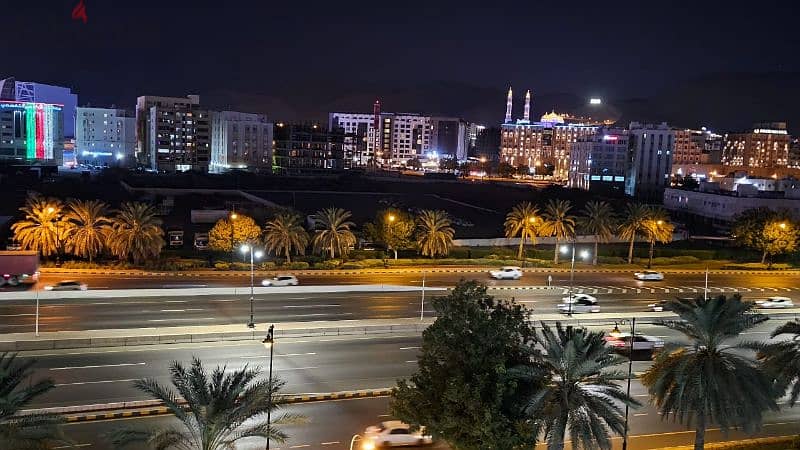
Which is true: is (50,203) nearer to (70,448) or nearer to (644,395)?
(70,448)

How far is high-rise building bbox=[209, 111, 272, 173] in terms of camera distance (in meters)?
152

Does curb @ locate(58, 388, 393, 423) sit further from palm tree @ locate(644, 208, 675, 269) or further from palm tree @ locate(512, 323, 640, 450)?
palm tree @ locate(644, 208, 675, 269)

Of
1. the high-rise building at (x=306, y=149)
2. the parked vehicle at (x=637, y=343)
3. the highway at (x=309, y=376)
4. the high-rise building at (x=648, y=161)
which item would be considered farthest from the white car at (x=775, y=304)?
the high-rise building at (x=306, y=149)

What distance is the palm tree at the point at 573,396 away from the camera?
17266mm

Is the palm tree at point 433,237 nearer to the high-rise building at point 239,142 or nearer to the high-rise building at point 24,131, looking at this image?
the high-rise building at point 239,142

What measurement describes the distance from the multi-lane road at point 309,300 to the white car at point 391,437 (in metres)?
15.9

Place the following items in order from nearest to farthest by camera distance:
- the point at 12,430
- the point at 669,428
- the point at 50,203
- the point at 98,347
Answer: the point at 12,430
the point at 669,428
the point at 98,347
the point at 50,203

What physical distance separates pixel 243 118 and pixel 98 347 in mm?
130909

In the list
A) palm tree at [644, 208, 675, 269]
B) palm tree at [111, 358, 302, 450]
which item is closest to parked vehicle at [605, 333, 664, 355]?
palm tree at [111, 358, 302, 450]

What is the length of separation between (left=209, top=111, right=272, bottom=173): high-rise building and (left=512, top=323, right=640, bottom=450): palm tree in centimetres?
13882

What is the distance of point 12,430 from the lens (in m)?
15.3

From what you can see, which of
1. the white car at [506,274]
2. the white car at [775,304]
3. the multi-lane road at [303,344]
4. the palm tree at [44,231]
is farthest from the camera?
the white car at [506,274]

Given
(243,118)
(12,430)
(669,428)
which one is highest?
(243,118)

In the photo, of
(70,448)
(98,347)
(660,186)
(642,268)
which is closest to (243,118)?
(660,186)
